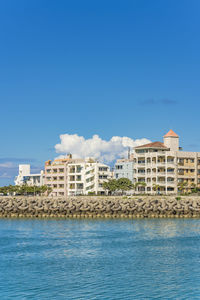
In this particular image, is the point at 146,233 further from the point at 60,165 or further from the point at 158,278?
the point at 60,165

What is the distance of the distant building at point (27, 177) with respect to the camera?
148 m

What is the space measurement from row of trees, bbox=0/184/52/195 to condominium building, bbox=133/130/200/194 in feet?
86.6

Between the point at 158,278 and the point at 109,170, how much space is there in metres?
99.5

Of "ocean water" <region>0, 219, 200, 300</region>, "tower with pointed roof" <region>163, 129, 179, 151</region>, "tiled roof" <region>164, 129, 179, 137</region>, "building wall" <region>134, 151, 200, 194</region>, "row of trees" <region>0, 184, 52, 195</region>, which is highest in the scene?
"tiled roof" <region>164, 129, 179, 137</region>

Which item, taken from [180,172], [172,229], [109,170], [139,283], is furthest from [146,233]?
[109,170]

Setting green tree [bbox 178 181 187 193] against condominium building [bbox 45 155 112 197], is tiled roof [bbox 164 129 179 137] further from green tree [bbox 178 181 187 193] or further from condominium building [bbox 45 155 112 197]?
condominium building [bbox 45 155 112 197]

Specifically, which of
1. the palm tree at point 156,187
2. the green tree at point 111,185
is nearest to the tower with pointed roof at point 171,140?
the palm tree at point 156,187

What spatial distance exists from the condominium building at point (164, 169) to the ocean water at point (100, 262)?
50.2 meters

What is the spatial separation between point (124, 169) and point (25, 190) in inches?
1010


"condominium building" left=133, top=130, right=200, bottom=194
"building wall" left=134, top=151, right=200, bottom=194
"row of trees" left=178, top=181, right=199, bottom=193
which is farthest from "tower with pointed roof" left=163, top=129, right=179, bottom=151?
"row of trees" left=178, top=181, right=199, bottom=193

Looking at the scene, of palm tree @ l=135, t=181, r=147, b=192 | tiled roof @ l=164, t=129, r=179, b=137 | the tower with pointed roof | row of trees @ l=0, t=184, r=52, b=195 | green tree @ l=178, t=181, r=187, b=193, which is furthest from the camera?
row of trees @ l=0, t=184, r=52, b=195

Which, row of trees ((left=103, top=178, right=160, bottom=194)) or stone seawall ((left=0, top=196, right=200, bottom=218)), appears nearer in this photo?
stone seawall ((left=0, top=196, right=200, bottom=218))

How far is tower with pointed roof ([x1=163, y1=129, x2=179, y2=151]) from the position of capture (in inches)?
4624

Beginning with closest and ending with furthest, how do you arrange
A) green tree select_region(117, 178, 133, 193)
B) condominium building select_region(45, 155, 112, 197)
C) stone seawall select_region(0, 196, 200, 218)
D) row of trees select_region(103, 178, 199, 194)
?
stone seawall select_region(0, 196, 200, 218) < row of trees select_region(103, 178, 199, 194) < green tree select_region(117, 178, 133, 193) < condominium building select_region(45, 155, 112, 197)
